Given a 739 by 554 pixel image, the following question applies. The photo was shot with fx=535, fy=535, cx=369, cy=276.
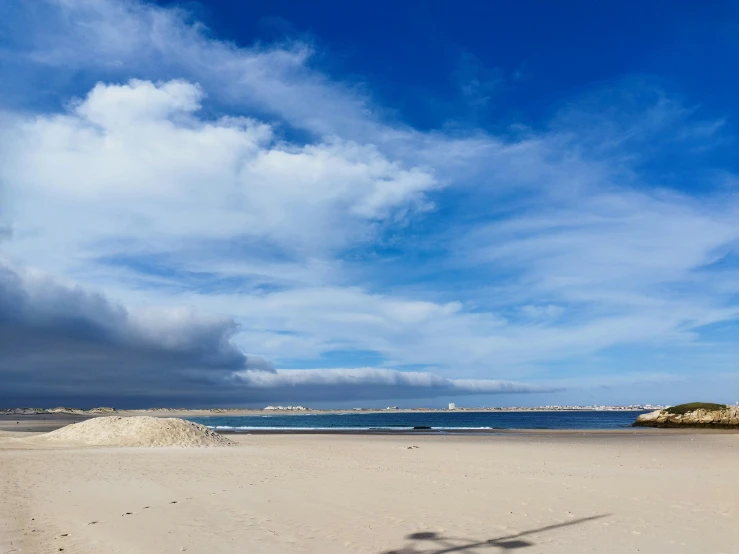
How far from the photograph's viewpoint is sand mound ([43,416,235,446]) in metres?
37.5

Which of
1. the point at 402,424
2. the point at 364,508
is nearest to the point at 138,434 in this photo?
the point at 364,508

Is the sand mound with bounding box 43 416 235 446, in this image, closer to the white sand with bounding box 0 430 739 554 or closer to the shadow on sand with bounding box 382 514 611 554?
the white sand with bounding box 0 430 739 554

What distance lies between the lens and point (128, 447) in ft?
118

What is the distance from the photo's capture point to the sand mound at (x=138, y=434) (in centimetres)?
3753

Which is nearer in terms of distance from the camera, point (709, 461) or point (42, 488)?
point (42, 488)

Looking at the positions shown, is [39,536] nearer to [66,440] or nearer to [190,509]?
[190,509]

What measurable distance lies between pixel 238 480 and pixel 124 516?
637cm

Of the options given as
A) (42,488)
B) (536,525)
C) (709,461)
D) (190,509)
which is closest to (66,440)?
(42,488)

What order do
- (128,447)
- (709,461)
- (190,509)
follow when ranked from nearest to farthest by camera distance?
(190,509) → (709,461) → (128,447)

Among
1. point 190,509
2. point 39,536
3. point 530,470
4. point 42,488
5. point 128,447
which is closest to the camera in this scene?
point 39,536

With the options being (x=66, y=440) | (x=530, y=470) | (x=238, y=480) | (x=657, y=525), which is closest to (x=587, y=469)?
(x=530, y=470)

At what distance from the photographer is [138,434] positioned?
1507 inches

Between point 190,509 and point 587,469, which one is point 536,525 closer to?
point 190,509

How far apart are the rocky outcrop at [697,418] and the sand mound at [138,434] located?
68757 millimetres
